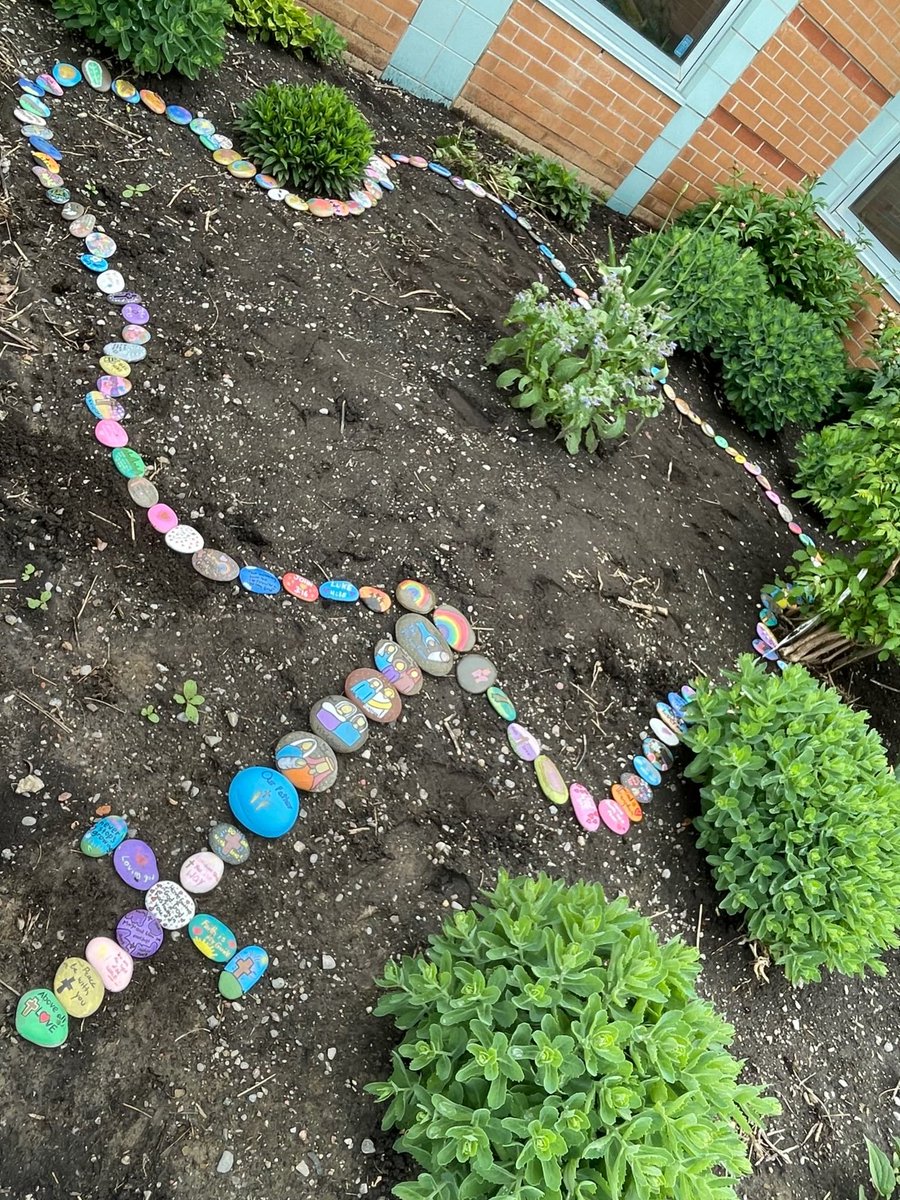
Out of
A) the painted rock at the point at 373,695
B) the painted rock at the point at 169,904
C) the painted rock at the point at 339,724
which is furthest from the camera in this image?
the painted rock at the point at 373,695

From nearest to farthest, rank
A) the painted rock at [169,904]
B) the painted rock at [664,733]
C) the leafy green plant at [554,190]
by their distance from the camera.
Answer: the painted rock at [169,904] < the painted rock at [664,733] < the leafy green plant at [554,190]

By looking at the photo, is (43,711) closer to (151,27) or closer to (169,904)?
(169,904)

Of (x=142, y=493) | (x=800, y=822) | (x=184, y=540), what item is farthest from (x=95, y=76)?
(x=800, y=822)

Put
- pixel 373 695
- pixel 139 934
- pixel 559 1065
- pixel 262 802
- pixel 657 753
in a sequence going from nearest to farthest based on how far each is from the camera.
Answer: pixel 559 1065, pixel 139 934, pixel 262 802, pixel 373 695, pixel 657 753

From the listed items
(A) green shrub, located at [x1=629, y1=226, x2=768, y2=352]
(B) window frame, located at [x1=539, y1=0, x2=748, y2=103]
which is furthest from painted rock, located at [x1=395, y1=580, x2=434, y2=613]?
(B) window frame, located at [x1=539, y1=0, x2=748, y2=103]

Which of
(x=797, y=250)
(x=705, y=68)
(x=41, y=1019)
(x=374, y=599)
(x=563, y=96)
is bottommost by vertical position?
(x=41, y=1019)

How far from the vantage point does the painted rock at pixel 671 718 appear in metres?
2.96

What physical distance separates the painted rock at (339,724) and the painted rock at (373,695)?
0.04 m

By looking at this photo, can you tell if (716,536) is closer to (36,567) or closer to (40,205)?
(36,567)

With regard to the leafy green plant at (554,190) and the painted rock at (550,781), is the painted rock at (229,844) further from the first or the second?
the leafy green plant at (554,190)

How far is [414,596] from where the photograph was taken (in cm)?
275

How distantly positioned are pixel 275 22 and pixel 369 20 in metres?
0.63

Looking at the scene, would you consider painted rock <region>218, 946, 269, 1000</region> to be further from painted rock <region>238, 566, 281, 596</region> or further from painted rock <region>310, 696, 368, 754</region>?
painted rock <region>238, 566, 281, 596</region>

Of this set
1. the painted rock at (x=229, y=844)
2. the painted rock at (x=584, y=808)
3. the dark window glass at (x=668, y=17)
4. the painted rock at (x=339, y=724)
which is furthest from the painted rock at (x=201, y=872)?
the dark window glass at (x=668, y=17)
